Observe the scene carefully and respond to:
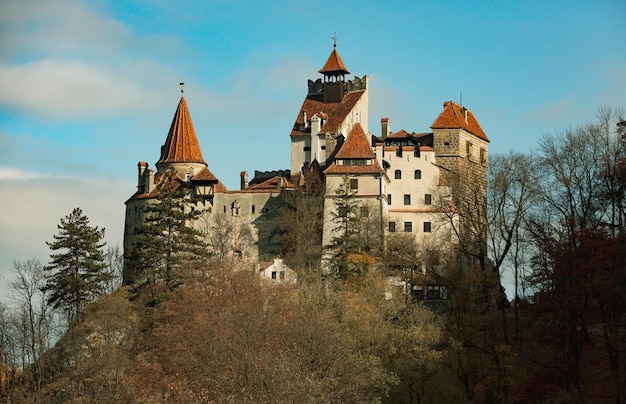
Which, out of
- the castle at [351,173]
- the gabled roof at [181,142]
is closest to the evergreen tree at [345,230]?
the castle at [351,173]

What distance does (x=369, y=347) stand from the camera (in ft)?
161

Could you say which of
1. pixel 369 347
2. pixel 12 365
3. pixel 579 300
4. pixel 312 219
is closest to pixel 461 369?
pixel 369 347

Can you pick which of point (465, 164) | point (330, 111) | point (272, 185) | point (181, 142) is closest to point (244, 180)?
point (272, 185)

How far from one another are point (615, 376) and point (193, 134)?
4568cm

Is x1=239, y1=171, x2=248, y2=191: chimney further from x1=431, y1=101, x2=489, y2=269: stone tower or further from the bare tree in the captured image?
x1=431, y1=101, x2=489, y2=269: stone tower

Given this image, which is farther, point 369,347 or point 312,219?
point 312,219

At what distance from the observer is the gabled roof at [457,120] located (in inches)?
3014

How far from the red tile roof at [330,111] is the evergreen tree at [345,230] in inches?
349

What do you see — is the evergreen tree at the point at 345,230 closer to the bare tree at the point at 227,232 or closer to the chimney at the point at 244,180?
the bare tree at the point at 227,232

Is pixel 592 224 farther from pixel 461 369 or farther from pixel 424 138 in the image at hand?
pixel 424 138

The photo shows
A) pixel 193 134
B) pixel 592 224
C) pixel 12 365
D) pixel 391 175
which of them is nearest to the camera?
pixel 592 224

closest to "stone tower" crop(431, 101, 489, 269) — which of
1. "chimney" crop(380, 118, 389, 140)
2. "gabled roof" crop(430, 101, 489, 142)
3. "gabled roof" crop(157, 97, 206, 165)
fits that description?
"gabled roof" crop(430, 101, 489, 142)

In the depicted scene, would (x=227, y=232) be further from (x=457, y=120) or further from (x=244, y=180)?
(x=457, y=120)

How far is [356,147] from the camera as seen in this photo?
72500 mm
